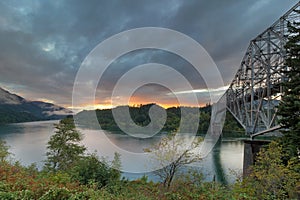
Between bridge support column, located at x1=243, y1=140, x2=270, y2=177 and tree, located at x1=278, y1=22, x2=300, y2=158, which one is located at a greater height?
tree, located at x1=278, y1=22, x2=300, y2=158

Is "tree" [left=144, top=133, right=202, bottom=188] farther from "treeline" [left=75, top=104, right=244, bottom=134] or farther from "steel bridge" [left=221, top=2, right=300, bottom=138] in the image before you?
"steel bridge" [left=221, top=2, right=300, bottom=138]

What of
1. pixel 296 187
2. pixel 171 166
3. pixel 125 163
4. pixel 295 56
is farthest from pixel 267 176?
pixel 125 163

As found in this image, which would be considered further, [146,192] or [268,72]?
[268,72]

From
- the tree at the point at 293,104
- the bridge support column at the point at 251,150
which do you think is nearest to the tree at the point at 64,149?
the bridge support column at the point at 251,150

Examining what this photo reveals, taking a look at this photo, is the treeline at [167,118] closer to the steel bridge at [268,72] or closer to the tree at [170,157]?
the tree at [170,157]

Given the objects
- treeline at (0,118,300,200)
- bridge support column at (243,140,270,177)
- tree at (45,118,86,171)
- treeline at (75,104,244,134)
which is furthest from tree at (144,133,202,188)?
tree at (45,118,86,171)

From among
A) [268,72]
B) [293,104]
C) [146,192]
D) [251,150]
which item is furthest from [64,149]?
[268,72]

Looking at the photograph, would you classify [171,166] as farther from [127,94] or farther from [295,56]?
[295,56]

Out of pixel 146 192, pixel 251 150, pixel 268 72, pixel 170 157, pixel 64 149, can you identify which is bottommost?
pixel 146 192

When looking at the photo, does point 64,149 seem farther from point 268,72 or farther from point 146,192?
point 268,72

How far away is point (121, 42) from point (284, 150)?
10351 millimetres

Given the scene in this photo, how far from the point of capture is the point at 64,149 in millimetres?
15117

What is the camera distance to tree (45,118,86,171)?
1451 centimetres

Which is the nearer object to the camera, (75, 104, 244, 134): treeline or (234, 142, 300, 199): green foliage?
(234, 142, 300, 199): green foliage
